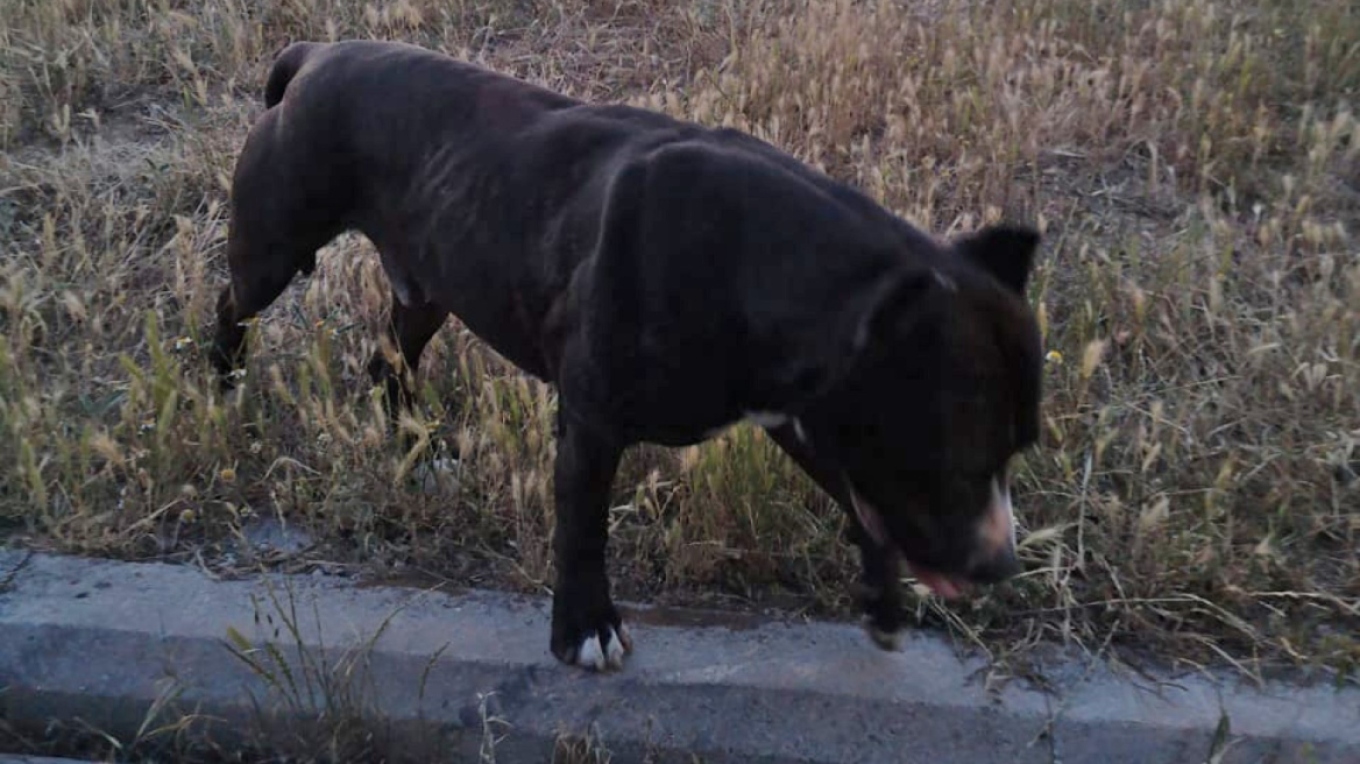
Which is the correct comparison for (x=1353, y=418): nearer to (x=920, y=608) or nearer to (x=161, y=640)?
(x=920, y=608)

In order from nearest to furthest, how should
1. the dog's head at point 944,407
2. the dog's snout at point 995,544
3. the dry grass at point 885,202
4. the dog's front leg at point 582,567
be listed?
the dog's head at point 944,407, the dog's snout at point 995,544, the dog's front leg at point 582,567, the dry grass at point 885,202

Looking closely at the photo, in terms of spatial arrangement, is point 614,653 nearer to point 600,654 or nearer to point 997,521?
point 600,654

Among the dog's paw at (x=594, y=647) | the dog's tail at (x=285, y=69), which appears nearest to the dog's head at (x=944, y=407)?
the dog's paw at (x=594, y=647)

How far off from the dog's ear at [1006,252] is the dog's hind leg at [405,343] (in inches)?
71.4

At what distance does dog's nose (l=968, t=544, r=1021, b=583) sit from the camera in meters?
2.35

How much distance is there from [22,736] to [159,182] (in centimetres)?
257

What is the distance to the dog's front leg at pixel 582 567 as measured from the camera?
2873 millimetres

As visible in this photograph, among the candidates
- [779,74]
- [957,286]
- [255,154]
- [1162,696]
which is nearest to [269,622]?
[255,154]

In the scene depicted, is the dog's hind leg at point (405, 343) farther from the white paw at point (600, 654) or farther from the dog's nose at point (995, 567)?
the dog's nose at point (995, 567)

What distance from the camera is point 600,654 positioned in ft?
9.45

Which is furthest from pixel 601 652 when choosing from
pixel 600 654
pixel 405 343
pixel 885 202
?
pixel 885 202

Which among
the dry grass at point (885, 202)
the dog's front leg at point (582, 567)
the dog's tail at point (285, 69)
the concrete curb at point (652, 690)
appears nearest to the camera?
the concrete curb at point (652, 690)

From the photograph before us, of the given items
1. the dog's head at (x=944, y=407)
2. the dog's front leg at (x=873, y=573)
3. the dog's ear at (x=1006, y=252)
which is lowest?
the dog's front leg at (x=873, y=573)

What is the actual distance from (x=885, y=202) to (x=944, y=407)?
7.42 ft
